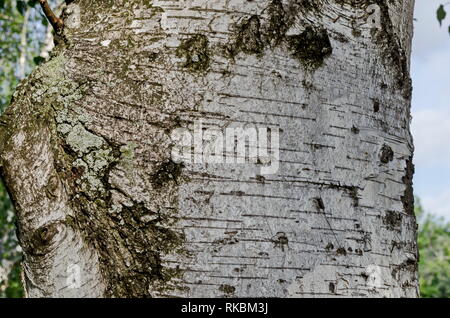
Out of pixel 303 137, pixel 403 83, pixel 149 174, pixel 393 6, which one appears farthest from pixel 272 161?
pixel 393 6

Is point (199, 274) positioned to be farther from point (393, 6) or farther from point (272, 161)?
point (393, 6)

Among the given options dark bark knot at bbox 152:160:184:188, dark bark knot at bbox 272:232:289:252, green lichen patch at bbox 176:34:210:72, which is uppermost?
green lichen patch at bbox 176:34:210:72

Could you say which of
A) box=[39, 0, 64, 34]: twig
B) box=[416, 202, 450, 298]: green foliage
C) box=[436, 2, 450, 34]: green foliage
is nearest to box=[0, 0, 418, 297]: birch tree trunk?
box=[39, 0, 64, 34]: twig

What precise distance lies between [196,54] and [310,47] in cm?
28

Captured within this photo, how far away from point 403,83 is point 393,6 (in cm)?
21

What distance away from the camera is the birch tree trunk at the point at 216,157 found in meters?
1.29

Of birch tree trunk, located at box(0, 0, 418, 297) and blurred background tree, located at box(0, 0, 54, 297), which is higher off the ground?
blurred background tree, located at box(0, 0, 54, 297)

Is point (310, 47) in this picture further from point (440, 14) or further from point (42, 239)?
point (440, 14)

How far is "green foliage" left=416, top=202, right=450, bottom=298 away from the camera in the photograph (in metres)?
6.73

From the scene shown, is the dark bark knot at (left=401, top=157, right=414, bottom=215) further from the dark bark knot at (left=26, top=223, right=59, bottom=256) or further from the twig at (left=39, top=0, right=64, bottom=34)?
the twig at (left=39, top=0, right=64, bottom=34)

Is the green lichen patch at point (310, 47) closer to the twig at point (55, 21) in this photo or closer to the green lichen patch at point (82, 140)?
the green lichen patch at point (82, 140)

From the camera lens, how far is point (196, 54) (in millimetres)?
1355

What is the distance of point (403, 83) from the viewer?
1539 millimetres

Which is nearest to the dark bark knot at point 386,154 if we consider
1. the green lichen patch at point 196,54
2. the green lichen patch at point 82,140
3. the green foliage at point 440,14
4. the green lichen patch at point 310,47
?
the green lichen patch at point 310,47
